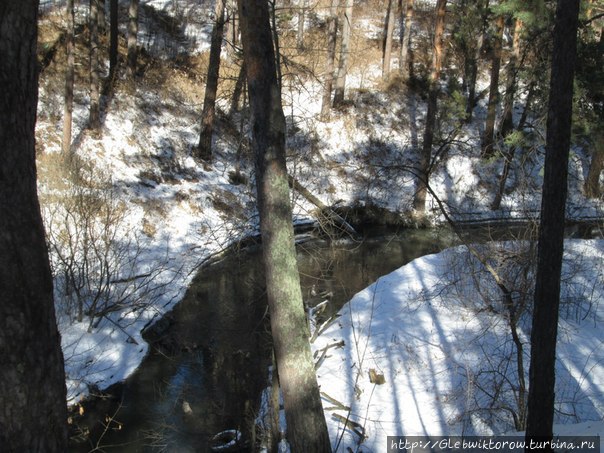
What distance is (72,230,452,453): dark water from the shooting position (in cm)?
830

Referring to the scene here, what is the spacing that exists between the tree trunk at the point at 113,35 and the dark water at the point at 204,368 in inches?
415

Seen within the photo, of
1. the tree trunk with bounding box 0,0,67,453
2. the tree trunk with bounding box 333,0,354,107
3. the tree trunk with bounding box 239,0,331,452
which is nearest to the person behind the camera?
the tree trunk with bounding box 0,0,67,453

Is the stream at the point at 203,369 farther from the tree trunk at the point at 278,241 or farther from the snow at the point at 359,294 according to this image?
the tree trunk at the point at 278,241

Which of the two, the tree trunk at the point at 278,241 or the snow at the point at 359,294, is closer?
the tree trunk at the point at 278,241

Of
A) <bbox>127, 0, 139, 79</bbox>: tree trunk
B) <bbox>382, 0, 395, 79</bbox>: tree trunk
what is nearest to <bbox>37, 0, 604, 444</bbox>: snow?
<bbox>127, 0, 139, 79</bbox>: tree trunk

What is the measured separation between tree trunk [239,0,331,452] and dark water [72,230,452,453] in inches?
69.7

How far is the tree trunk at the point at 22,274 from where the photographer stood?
2387 mm

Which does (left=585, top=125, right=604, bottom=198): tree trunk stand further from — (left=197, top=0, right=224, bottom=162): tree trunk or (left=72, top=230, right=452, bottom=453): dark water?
(left=197, top=0, right=224, bottom=162): tree trunk

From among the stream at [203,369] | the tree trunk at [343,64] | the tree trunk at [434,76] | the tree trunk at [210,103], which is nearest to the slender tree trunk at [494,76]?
the tree trunk at [434,76]

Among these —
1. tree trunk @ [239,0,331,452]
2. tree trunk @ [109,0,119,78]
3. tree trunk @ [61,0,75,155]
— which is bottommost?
tree trunk @ [239,0,331,452]

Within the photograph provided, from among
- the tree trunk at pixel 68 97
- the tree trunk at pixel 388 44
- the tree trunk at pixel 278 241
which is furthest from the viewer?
the tree trunk at pixel 388 44

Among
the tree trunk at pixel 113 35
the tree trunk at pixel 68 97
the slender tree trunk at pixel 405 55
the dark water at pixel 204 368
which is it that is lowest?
the dark water at pixel 204 368

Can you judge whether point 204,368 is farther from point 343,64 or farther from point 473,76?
point 473,76

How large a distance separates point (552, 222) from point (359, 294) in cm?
726
